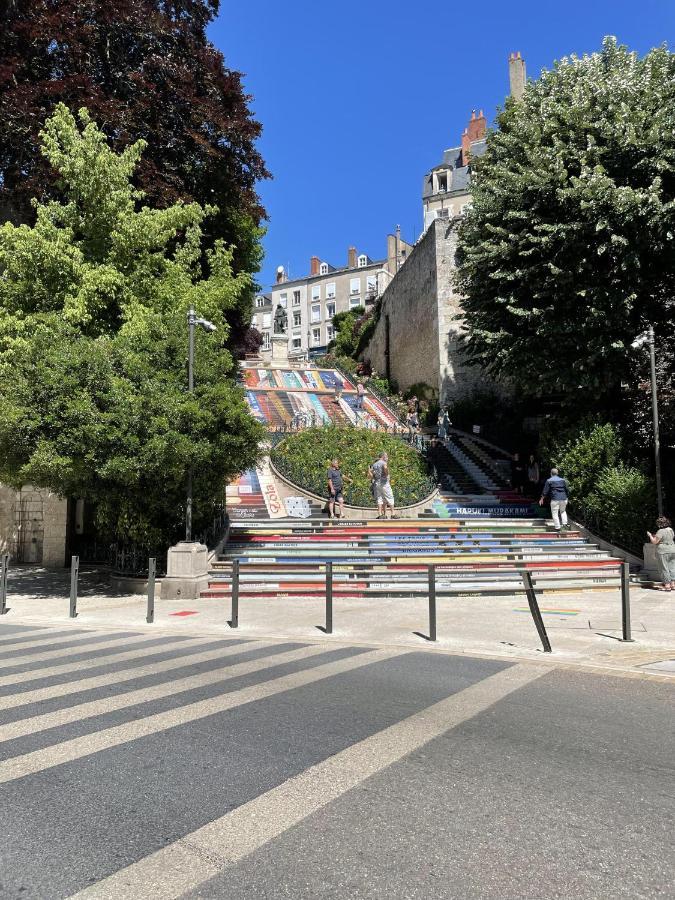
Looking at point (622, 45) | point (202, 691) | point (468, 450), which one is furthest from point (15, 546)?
point (622, 45)

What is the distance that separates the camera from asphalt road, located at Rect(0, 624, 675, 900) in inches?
108

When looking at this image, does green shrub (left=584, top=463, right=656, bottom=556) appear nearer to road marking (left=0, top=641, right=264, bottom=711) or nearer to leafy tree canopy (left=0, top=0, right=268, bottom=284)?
road marking (left=0, top=641, right=264, bottom=711)

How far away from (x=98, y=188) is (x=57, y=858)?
15.5m

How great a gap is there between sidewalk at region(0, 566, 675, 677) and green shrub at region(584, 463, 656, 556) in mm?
2731

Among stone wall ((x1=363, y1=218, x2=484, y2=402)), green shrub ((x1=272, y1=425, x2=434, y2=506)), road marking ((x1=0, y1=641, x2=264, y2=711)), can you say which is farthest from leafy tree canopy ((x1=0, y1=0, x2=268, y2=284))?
stone wall ((x1=363, y1=218, x2=484, y2=402))

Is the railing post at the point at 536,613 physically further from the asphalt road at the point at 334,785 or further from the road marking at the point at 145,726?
the road marking at the point at 145,726

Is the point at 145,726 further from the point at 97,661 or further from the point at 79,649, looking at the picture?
A: the point at 79,649

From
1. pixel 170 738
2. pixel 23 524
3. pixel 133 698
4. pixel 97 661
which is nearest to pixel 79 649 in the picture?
pixel 97 661

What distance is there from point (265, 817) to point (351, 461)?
1956 centimetres

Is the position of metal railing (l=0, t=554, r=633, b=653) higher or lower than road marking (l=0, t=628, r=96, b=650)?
higher

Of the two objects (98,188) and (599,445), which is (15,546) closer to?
(98,188)

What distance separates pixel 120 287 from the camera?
15.7 meters

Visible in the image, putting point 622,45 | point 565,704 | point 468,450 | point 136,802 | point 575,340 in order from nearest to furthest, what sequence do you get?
1. point 136,802
2. point 565,704
3. point 575,340
4. point 622,45
5. point 468,450

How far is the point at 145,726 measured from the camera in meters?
4.70
